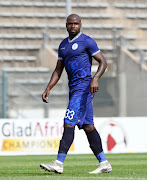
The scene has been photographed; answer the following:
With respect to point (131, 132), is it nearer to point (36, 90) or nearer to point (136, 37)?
point (36, 90)

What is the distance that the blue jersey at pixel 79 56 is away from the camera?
240 inches

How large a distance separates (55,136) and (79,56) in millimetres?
7691

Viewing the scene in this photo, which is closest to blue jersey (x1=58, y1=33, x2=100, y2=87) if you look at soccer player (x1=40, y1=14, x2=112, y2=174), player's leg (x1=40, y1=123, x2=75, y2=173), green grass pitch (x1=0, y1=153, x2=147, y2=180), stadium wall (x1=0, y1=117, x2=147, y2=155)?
soccer player (x1=40, y1=14, x2=112, y2=174)

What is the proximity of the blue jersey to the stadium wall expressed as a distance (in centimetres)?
752

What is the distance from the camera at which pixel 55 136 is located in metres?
13.6

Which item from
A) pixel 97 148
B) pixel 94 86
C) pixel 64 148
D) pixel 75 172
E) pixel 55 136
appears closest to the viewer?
pixel 94 86

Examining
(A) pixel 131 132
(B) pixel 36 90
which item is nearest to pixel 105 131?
(A) pixel 131 132

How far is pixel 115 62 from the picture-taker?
57.2 feet

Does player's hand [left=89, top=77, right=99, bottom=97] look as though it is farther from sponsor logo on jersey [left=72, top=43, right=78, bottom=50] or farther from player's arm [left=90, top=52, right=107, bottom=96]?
sponsor logo on jersey [left=72, top=43, right=78, bottom=50]

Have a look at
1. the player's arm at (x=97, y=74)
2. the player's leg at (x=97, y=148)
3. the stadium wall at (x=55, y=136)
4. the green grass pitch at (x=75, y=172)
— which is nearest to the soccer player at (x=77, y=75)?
the player's arm at (x=97, y=74)

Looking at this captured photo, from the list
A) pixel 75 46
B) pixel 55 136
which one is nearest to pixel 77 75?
pixel 75 46

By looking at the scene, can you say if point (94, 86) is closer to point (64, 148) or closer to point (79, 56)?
point (79, 56)

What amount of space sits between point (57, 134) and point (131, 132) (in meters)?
1.92

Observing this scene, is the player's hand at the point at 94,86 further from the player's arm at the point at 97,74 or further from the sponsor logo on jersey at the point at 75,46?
the sponsor logo on jersey at the point at 75,46
